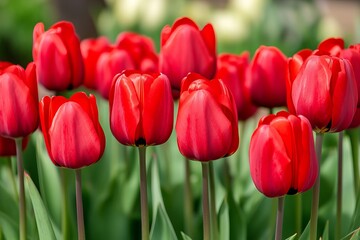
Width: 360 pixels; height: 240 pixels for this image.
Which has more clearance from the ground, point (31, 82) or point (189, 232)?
point (31, 82)

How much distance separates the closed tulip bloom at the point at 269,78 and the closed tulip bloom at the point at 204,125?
293 mm

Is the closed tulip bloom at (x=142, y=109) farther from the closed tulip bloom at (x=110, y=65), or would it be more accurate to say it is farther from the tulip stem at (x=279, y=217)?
the closed tulip bloom at (x=110, y=65)

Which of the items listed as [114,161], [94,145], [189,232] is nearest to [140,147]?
[94,145]

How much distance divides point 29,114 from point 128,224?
0.37 meters

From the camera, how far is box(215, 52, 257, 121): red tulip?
1.48m

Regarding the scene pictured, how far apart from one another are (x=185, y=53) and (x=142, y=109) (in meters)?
0.20

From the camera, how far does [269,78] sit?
1.43m

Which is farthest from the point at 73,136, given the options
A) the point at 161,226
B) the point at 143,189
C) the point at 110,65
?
the point at 110,65

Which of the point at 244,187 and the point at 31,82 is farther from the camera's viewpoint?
the point at 244,187

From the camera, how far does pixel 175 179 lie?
1.77 m

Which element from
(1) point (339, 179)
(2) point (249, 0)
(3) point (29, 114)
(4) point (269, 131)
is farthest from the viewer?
(2) point (249, 0)

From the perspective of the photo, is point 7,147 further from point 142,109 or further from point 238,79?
point 238,79

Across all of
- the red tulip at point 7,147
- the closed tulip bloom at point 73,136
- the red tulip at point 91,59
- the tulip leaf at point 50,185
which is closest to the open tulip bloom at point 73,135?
the closed tulip bloom at point 73,136

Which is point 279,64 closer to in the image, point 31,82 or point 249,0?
point 31,82
